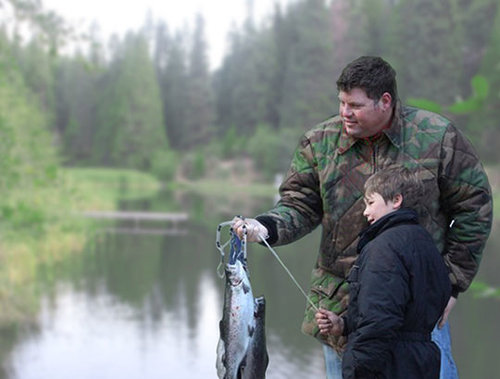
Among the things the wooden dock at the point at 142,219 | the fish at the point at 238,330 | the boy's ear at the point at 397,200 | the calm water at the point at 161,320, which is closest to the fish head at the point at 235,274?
the fish at the point at 238,330

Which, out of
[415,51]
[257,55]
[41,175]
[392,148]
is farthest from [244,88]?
[392,148]

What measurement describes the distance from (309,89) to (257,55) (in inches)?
354

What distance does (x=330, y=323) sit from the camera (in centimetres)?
214

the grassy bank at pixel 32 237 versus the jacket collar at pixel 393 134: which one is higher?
the jacket collar at pixel 393 134

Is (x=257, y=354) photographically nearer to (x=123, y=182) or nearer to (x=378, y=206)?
(x=378, y=206)

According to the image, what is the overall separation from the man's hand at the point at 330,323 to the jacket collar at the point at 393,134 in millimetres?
487

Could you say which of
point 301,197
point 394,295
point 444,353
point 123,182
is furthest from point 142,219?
point 394,295

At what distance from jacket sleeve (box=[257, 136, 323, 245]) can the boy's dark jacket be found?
1.21 feet

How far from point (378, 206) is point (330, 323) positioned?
352 mm

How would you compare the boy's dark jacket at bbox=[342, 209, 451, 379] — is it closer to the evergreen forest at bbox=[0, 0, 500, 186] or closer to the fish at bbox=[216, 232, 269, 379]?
the fish at bbox=[216, 232, 269, 379]

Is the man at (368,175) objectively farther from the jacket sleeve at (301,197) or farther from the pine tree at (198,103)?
the pine tree at (198,103)

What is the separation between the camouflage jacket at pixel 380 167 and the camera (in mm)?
2240

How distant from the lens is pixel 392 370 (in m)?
1.97

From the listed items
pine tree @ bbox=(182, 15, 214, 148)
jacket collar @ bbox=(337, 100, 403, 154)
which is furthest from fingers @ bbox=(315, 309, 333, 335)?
pine tree @ bbox=(182, 15, 214, 148)
